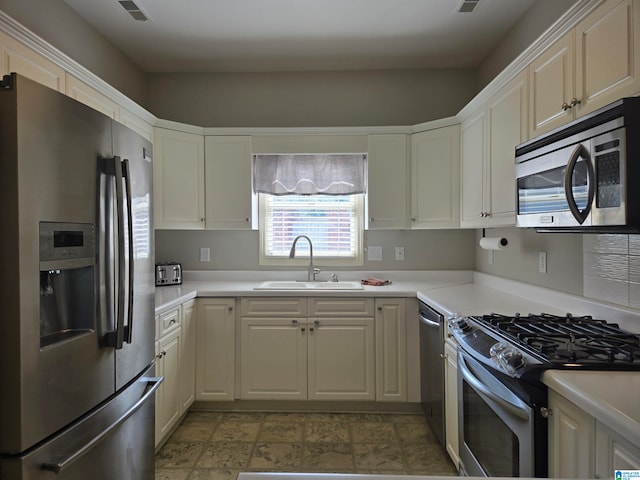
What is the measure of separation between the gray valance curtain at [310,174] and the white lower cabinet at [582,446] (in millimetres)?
2324

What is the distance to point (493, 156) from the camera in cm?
224

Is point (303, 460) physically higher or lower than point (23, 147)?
lower

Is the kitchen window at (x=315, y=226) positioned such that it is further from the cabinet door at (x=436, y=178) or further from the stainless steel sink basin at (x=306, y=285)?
the cabinet door at (x=436, y=178)

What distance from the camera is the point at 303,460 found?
7.37 feet

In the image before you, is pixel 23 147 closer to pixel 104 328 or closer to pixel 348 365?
pixel 104 328

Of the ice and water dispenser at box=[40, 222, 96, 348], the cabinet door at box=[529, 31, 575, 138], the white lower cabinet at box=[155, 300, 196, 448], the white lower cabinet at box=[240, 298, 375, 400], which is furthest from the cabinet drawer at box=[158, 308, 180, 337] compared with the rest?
the cabinet door at box=[529, 31, 575, 138]

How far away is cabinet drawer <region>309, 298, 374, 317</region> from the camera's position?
2744mm

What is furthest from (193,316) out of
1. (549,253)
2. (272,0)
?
(549,253)

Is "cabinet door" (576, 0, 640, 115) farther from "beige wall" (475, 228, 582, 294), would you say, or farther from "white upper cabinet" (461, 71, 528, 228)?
"beige wall" (475, 228, 582, 294)

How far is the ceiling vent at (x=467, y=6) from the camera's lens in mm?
2352

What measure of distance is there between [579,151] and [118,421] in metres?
1.91

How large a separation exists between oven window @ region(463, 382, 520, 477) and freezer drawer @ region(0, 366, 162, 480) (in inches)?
54.8

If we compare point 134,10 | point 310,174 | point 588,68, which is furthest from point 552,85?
point 134,10

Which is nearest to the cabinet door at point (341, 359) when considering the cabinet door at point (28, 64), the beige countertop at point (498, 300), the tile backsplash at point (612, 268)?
the beige countertop at point (498, 300)
